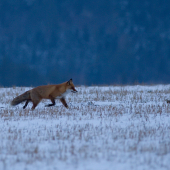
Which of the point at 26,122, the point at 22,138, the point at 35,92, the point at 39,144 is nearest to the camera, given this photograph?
the point at 39,144

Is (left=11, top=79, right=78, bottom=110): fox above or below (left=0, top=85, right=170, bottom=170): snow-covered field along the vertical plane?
above

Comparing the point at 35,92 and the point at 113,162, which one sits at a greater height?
the point at 35,92

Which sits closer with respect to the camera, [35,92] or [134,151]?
[134,151]

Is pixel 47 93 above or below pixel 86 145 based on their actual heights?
above

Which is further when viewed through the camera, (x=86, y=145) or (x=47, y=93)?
(x=47, y=93)

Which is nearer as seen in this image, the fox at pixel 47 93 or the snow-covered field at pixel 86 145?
the snow-covered field at pixel 86 145

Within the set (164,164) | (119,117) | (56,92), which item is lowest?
(164,164)

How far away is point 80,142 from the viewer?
5.31 metres

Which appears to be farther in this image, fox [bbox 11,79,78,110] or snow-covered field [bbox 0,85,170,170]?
fox [bbox 11,79,78,110]

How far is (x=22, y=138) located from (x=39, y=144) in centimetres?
69

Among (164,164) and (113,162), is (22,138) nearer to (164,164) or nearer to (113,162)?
(113,162)

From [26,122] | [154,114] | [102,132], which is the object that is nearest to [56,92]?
[26,122]

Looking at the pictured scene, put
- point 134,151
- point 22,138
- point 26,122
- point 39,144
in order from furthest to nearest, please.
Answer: point 26,122 < point 22,138 < point 39,144 < point 134,151

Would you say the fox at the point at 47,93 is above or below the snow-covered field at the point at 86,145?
above
